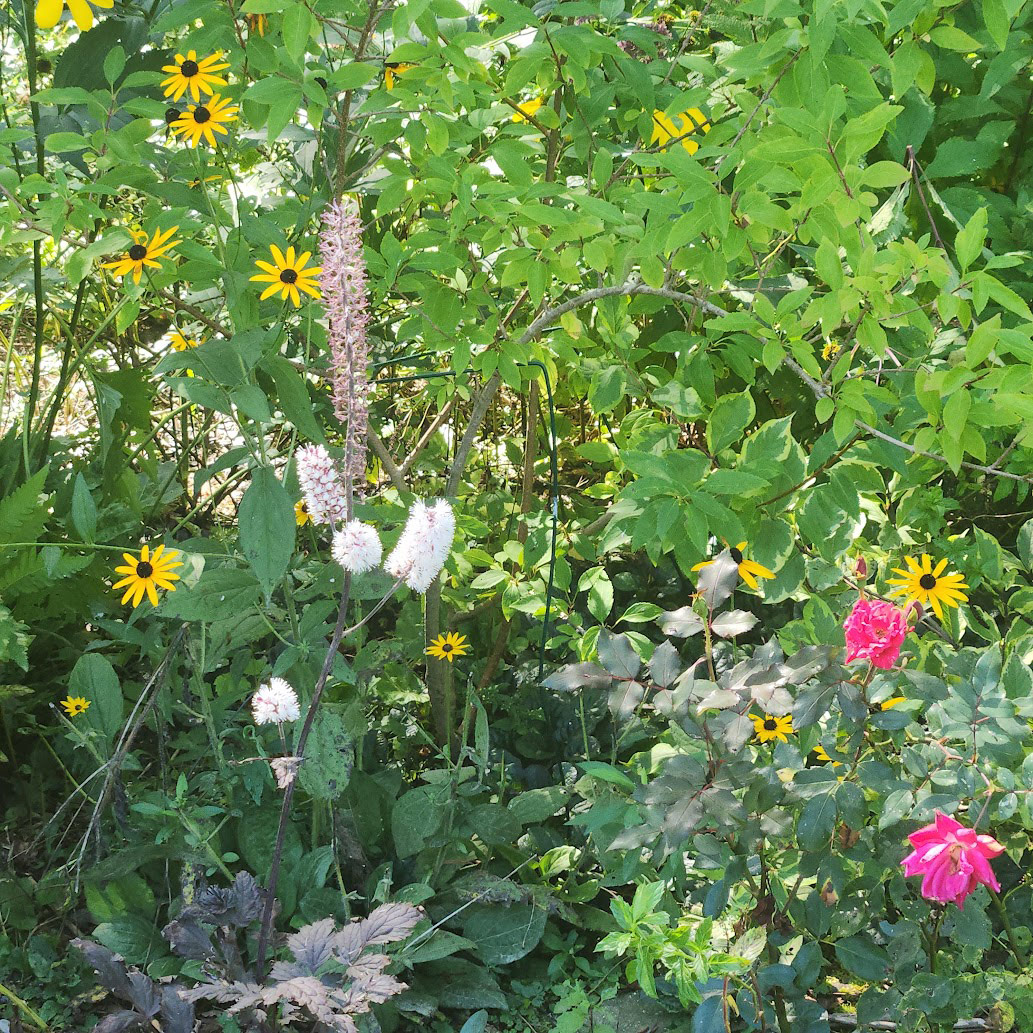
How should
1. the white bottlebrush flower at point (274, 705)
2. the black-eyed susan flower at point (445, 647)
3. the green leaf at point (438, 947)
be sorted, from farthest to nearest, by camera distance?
the black-eyed susan flower at point (445, 647)
the green leaf at point (438, 947)
the white bottlebrush flower at point (274, 705)

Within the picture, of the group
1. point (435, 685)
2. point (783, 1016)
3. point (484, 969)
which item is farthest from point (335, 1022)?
point (435, 685)

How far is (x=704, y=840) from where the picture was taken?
1.48 meters

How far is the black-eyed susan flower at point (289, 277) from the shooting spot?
5.14 feet

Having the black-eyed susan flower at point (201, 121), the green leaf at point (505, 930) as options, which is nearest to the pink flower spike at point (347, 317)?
the black-eyed susan flower at point (201, 121)

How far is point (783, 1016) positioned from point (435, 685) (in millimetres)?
934

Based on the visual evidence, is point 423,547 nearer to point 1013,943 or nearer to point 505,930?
point 505,930

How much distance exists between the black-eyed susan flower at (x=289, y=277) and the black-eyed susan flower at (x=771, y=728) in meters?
0.98

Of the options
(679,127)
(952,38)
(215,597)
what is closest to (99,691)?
(215,597)

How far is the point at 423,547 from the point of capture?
4.01 feet

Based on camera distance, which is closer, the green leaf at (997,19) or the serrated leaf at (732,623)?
the green leaf at (997,19)

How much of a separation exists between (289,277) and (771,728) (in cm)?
106

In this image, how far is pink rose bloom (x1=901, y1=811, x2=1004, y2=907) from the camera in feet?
3.96

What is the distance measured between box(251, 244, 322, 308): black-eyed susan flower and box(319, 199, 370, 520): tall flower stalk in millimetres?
229

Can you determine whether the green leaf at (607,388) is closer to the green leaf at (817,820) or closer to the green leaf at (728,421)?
the green leaf at (728,421)
